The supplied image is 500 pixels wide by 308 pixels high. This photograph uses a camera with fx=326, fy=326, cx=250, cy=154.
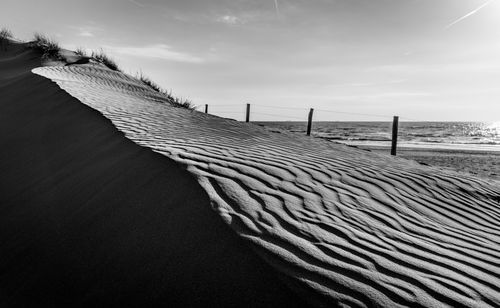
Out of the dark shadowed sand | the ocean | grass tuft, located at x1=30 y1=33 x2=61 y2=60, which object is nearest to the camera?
the dark shadowed sand

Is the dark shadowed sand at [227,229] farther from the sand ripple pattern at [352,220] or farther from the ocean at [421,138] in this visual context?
the ocean at [421,138]

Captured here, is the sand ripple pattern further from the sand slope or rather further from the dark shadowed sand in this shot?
the sand slope

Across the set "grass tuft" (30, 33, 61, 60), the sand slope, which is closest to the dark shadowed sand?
the sand slope

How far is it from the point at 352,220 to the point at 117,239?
168cm

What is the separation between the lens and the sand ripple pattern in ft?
5.63

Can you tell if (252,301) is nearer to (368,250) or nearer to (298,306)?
(298,306)

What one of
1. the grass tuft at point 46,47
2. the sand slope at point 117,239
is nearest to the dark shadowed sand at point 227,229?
the sand slope at point 117,239

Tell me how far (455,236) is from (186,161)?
2.42m

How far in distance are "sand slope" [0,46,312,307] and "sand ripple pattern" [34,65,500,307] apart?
5.8 inches

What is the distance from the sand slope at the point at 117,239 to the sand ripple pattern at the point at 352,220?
5.8 inches

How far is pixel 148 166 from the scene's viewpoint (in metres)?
3.10

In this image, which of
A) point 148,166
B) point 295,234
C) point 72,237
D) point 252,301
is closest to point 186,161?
point 148,166

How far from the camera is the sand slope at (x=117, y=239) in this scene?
170cm

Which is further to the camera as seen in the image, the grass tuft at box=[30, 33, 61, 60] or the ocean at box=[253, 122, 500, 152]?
the ocean at box=[253, 122, 500, 152]
